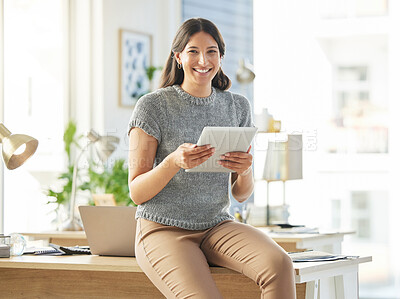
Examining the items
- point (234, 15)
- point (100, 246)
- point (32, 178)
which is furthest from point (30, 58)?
point (100, 246)

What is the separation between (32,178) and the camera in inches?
194

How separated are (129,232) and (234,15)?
3417 mm

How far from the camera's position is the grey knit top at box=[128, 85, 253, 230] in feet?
7.50

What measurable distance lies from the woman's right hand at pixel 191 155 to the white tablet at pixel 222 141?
2 cm

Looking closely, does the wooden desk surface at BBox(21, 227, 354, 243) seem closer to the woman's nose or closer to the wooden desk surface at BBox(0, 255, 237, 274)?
the wooden desk surface at BBox(0, 255, 237, 274)

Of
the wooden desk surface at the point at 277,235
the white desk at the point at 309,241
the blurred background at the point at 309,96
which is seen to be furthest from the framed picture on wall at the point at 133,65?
the white desk at the point at 309,241

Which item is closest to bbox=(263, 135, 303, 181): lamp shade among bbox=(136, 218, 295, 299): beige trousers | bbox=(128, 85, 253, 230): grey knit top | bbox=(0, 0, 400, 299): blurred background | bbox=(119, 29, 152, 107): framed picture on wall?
bbox=(0, 0, 400, 299): blurred background

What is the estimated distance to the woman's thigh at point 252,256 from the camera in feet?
6.79

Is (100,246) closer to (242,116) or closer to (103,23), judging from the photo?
(242,116)

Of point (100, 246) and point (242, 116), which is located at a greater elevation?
point (242, 116)

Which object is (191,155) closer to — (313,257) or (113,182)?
(313,257)

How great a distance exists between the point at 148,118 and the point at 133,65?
324cm

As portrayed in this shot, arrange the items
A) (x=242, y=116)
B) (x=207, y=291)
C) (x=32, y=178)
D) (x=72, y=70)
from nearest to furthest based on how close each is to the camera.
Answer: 1. (x=207, y=291)
2. (x=242, y=116)
3. (x=32, y=178)
4. (x=72, y=70)

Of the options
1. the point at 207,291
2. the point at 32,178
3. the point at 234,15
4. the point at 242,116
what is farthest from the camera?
the point at 234,15
